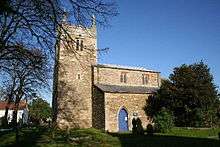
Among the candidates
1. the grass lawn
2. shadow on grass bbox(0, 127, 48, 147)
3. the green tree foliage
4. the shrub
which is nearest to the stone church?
the green tree foliage

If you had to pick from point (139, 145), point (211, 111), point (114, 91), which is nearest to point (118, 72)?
point (114, 91)

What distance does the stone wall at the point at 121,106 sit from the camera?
40.2 m

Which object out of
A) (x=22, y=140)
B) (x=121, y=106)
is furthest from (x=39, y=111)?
(x=22, y=140)

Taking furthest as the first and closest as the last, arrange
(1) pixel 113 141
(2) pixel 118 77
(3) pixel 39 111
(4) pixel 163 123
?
(3) pixel 39 111, (2) pixel 118 77, (4) pixel 163 123, (1) pixel 113 141

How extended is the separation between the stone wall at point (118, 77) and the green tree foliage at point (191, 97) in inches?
244

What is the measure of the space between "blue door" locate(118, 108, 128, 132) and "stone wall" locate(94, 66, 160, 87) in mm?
5867

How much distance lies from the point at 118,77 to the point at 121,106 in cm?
698

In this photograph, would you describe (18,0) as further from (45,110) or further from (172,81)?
(45,110)

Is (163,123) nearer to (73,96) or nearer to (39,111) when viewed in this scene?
(73,96)

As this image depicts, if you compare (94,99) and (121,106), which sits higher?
(94,99)

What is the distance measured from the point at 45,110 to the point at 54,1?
7944 centimetres

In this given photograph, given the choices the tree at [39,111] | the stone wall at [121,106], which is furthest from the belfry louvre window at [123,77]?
the tree at [39,111]

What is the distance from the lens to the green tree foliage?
132 feet

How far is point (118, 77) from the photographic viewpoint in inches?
1875
